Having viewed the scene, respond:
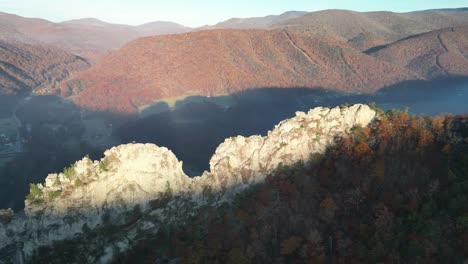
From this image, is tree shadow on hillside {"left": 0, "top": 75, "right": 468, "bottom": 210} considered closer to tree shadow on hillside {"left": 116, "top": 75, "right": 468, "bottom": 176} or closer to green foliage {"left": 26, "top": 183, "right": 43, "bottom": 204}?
tree shadow on hillside {"left": 116, "top": 75, "right": 468, "bottom": 176}

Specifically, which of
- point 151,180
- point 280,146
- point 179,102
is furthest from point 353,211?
point 179,102

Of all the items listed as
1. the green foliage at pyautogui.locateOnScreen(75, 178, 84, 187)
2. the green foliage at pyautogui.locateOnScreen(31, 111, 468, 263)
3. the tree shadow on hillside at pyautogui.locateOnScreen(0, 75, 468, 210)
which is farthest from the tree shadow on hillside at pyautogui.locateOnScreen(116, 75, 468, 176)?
the green foliage at pyautogui.locateOnScreen(75, 178, 84, 187)

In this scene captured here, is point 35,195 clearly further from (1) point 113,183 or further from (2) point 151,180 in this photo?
(2) point 151,180

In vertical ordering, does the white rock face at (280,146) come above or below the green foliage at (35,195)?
above

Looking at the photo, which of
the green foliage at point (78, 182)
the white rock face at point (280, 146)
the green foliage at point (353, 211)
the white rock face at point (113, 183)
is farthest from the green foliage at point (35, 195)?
the white rock face at point (280, 146)

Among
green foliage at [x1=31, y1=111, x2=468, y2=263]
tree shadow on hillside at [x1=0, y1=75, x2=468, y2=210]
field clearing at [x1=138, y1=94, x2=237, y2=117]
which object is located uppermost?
green foliage at [x1=31, y1=111, x2=468, y2=263]

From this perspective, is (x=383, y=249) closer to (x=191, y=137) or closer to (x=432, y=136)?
(x=432, y=136)

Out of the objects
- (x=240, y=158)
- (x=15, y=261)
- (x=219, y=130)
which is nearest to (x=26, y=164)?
(x=219, y=130)

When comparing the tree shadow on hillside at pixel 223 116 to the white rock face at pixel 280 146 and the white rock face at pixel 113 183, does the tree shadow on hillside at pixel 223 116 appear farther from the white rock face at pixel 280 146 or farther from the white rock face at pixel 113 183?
the white rock face at pixel 113 183
